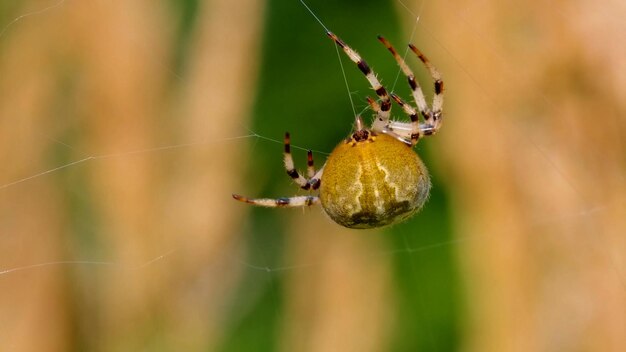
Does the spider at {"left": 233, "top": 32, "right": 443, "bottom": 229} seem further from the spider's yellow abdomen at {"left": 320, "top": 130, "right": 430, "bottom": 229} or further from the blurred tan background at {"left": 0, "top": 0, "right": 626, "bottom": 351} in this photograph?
the blurred tan background at {"left": 0, "top": 0, "right": 626, "bottom": 351}

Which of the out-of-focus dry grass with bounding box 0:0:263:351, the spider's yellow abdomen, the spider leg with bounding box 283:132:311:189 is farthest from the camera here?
the out-of-focus dry grass with bounding box 0:0:263:351

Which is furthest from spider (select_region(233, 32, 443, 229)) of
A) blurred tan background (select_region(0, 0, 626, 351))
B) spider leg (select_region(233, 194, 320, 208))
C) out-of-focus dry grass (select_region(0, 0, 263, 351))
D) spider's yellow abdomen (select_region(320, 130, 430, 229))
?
out-of-focus dry grass (select_region(0, 0, 263, 351))

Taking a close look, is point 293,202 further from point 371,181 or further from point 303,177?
point 371,181

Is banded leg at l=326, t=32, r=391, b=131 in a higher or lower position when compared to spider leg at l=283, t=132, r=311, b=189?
higher

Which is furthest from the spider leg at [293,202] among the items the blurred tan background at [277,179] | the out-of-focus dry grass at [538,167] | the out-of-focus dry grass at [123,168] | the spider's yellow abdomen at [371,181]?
the out-of-focus dry grass at [538,167]

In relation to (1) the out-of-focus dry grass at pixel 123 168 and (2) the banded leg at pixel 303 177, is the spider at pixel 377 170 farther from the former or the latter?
(1) the out-of-focus dry grass at pixel 123 168

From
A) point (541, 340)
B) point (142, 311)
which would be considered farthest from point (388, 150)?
point (541, 340)

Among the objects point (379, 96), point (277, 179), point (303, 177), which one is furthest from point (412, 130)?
point (277, 179)
